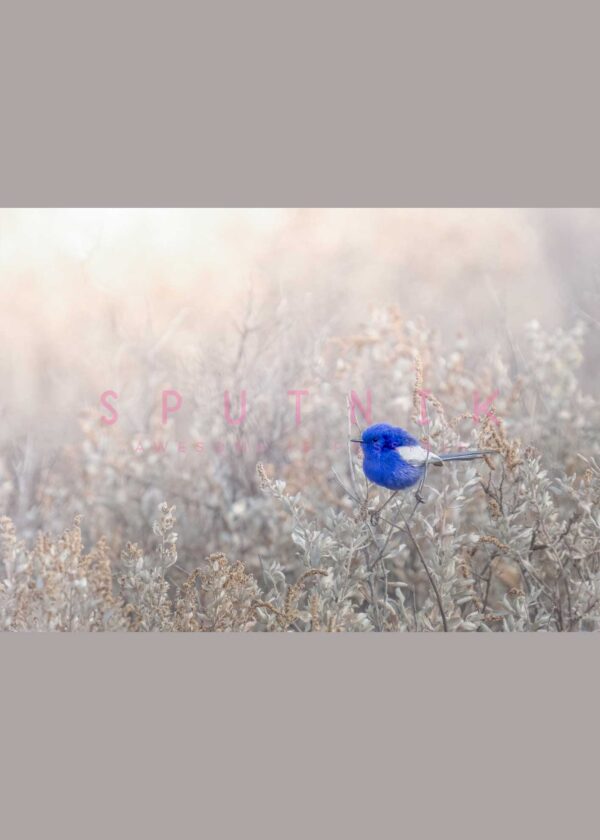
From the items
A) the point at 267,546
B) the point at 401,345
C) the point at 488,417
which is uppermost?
the point at 401,345

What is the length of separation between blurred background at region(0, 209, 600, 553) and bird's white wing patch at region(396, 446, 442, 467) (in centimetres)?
30

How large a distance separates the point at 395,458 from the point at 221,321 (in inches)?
49.3

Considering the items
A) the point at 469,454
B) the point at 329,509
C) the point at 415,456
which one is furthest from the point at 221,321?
the point at 469,454

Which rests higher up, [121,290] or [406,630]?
[121,290]

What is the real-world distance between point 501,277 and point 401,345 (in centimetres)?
65

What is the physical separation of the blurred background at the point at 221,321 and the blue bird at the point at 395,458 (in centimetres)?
26

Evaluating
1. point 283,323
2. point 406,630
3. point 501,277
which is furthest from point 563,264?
point 406,630

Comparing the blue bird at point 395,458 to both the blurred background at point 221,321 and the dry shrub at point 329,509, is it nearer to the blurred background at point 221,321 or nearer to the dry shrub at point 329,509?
the dry shrub at point 329,509

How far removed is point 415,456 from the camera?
611 cm

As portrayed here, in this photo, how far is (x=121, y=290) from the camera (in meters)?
6.46

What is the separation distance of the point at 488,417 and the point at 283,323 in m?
1.22

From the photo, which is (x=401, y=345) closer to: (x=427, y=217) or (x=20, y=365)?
(x=427, y=217)

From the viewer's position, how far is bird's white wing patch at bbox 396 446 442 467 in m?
6.09

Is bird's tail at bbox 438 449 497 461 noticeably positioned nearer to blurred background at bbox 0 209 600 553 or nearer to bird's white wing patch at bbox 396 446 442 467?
bird's white wing patch at bbox 396 446 442 467
